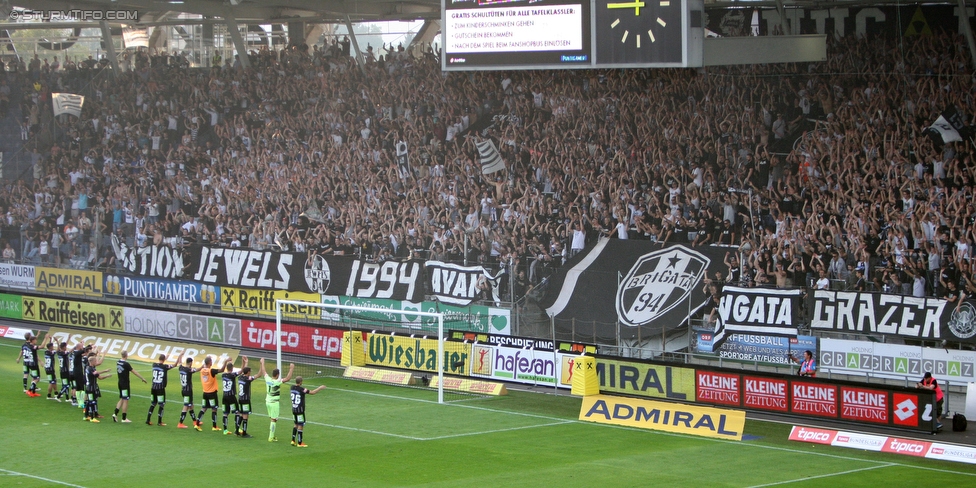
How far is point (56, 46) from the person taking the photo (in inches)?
2020

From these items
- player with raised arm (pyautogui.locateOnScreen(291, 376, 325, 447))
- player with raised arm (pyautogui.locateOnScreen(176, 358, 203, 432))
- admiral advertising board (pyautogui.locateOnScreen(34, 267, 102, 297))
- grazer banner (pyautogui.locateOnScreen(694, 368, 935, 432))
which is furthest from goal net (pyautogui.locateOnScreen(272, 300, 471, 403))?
admiral advertising board (pyautogui.locateOnScreen(34, 267, 102, 297))

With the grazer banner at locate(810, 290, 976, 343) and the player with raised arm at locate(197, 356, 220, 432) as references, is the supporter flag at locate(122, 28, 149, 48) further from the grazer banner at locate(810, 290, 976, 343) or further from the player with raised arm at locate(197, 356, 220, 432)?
the grazer banner at locate(810, 290, 976, 343)

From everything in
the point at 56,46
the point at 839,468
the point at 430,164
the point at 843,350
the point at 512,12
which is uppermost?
the point at 56,46

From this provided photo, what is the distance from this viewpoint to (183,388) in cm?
2348

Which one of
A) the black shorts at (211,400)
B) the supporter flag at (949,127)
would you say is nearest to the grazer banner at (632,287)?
the supporter flag at (949,127)

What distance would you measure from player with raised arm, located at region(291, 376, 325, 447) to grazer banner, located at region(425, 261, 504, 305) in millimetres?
8927

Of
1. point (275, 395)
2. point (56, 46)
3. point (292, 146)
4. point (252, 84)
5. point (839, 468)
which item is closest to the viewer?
point (839, 468)

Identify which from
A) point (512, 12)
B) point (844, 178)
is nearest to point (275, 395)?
point (512, 12)

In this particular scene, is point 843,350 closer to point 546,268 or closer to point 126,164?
point 546,268

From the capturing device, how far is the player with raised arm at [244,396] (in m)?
22.1

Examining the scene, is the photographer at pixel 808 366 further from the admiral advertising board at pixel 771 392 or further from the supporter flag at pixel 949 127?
the supporter flag at pixel 949 127

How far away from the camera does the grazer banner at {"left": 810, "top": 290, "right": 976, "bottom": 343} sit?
22844 mm

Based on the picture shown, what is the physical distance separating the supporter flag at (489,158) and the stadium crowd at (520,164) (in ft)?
0.78

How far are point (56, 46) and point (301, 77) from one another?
16.3 meters
